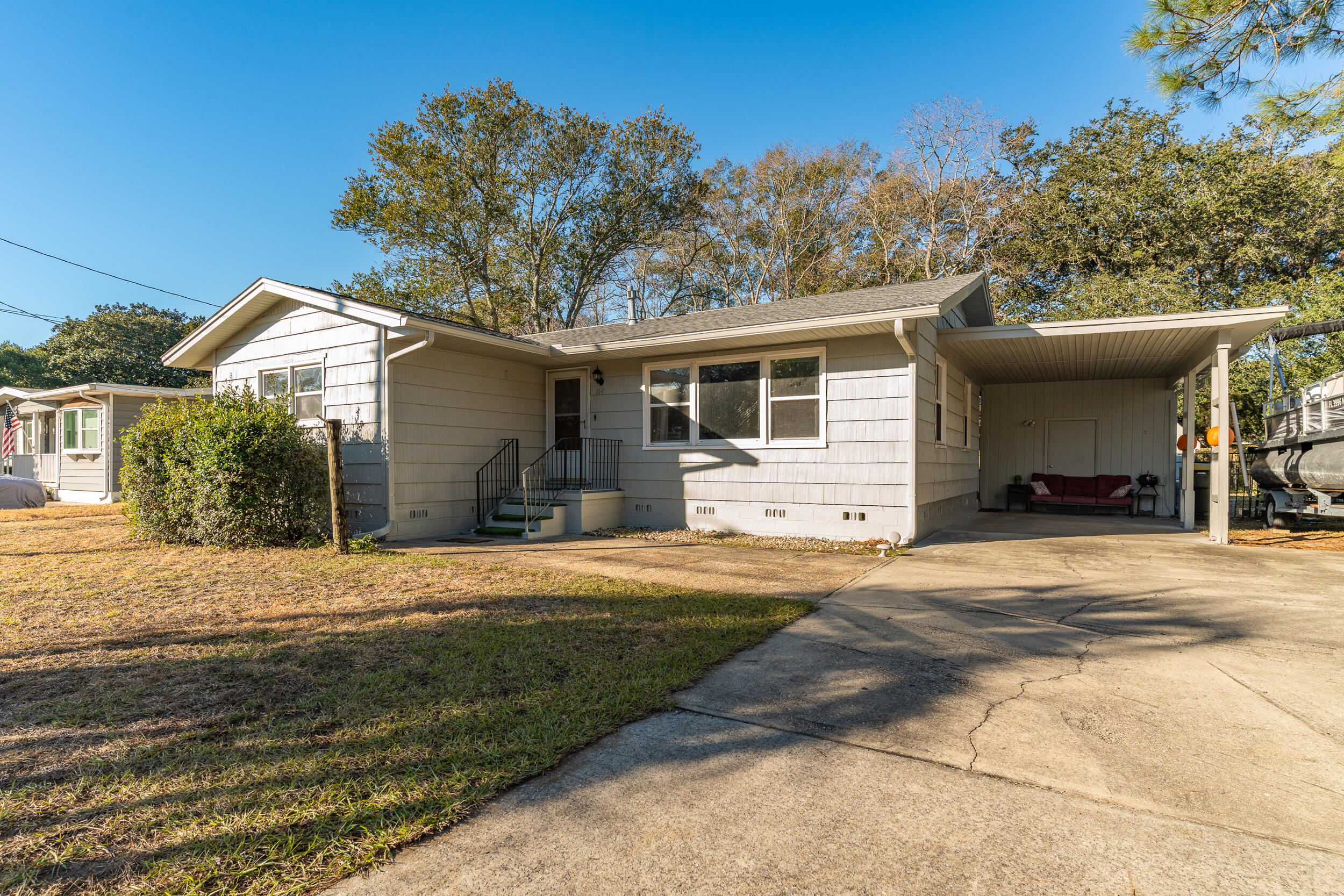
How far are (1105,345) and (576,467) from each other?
7.92m

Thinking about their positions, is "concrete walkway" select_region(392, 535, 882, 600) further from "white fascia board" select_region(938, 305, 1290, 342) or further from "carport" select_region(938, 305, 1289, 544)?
"carport" select_region(938, 305, 1289, 544)

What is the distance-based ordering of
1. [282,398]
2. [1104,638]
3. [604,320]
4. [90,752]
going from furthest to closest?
[604,320]
[282,398]
[1104,638]
[90,752]

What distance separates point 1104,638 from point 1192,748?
1667 mm

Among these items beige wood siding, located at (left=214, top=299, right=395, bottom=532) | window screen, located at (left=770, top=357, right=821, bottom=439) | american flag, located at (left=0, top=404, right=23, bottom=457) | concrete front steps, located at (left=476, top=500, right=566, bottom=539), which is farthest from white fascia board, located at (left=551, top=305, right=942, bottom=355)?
american flag, located at (left=0, top=404, right=23, bottom=457)

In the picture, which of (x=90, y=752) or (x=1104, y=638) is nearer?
(x=90, y=752)

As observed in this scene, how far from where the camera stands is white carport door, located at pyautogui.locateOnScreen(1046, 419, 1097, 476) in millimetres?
12633

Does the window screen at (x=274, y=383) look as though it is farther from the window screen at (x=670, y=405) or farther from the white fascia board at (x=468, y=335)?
the window screen at (x=670, y=405)

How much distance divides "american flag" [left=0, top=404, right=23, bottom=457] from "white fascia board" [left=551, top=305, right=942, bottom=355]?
19170 millimetres

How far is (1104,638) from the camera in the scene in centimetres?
411

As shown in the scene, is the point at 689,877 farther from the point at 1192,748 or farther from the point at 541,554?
the point at 541,554

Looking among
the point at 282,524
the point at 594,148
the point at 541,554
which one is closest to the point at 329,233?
the point at 594,148

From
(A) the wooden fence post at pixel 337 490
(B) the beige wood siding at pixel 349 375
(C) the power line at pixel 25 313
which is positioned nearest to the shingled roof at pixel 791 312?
(B) the beige wood siding at pixel 349 375

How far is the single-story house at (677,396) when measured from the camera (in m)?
8.03

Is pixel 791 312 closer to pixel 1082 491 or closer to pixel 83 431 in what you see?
pixel 1082 491
